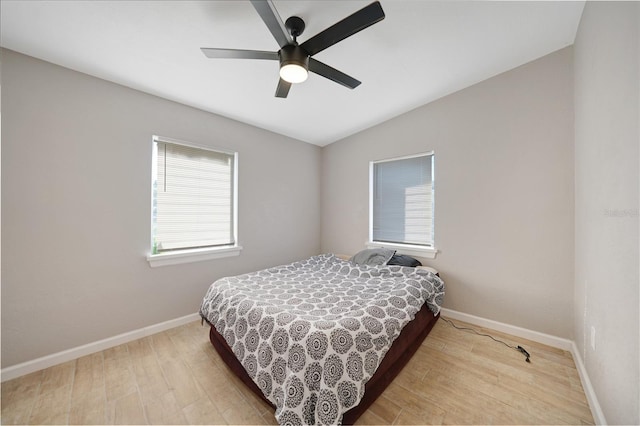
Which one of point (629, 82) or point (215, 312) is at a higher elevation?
point (629, 82)

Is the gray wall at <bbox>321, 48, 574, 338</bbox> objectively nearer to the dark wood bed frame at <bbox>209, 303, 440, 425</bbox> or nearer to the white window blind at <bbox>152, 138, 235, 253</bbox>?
the dark wood bed frame at <bbox>209, 303, 440, 425</bbox>

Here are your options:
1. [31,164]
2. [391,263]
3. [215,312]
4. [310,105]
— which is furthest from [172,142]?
[391,263]

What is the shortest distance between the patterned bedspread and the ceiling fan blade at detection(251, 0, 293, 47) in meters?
1.76

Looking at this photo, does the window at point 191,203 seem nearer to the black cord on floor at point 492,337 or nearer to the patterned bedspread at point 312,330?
the patterned bedspread at point 312,330

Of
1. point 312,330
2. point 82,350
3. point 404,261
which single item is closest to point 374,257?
point 404,261

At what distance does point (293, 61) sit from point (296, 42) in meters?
0.14

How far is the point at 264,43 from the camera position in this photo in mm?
1814

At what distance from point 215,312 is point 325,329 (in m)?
1.07

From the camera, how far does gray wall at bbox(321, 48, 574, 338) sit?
6.99 ft

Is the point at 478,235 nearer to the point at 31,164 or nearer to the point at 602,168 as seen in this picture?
the point at 602,168

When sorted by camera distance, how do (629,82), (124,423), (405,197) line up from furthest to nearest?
(405,197) → (124,423) → (629,82)

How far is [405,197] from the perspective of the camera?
10.5ft

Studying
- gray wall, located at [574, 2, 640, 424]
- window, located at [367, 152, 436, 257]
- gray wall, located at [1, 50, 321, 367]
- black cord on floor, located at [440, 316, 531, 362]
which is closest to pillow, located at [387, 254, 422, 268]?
window, located at [367, 152, 436, 257]

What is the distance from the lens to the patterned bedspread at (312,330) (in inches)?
49.1
